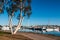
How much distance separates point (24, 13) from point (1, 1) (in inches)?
295

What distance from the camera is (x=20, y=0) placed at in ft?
173

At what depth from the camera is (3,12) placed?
5234cm

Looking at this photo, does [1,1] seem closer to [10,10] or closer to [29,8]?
[10,10]

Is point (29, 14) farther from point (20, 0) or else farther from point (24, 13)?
point (20, 0)

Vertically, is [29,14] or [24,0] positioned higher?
[24,0]

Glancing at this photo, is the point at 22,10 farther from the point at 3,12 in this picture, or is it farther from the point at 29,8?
the point at 3,12

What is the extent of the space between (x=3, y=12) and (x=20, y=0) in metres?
5.90

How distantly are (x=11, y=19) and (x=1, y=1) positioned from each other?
598cm

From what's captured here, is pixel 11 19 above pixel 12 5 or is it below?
below

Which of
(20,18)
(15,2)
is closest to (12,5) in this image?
(15,2)

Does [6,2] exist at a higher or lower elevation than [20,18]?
higher

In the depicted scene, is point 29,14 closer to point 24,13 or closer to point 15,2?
point 24,13

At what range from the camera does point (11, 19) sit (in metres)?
54.3

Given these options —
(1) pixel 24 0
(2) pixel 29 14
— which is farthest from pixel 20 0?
(2) pixel 29 14
